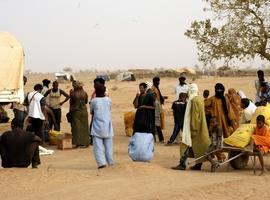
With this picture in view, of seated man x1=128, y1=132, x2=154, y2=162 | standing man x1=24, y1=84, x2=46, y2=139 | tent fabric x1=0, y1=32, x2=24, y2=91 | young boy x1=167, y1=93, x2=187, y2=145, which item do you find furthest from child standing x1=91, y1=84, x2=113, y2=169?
tent fabric x1=0, y1=32, x2=24, y2=91

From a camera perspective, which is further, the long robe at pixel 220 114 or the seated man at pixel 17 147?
the long robe at pixel 220 114

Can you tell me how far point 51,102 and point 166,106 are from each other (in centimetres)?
1548

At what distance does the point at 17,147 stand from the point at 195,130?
3139 millimetres

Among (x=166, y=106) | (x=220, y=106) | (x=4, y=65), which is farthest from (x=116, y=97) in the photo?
(x=220, y=106)

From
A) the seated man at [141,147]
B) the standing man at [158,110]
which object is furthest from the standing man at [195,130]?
the standing man at [158,110]

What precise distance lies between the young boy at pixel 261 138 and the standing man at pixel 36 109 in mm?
5672

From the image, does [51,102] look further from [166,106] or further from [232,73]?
[232,73]

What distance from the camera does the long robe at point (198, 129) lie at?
1038 cm

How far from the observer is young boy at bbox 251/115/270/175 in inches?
386

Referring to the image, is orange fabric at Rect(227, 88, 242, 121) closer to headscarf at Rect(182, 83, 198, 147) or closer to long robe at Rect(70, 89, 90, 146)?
long robe at Rect(70, 89, 90, 146)

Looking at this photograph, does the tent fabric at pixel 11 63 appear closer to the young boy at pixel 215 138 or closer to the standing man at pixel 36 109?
the standing man at pixel 36 109

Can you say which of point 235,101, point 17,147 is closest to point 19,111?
point 235,101

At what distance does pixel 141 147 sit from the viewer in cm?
1034

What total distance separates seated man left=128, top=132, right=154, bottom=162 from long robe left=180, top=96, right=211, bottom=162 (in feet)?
2.00
